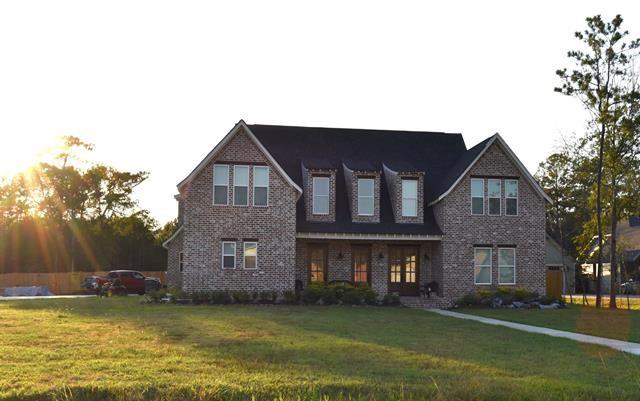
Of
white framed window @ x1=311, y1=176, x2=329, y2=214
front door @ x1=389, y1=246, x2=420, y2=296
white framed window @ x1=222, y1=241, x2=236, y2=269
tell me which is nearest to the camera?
white framed window @ x1=222, y1=241, x2=236, y2=269

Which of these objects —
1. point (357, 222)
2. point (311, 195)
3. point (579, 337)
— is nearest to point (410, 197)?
point (357, 222)

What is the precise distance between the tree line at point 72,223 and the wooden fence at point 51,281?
5771 millimetres

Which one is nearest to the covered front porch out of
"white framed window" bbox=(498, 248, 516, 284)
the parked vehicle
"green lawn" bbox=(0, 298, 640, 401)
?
"white framed window" bbox=(498, 248, 516, 284)

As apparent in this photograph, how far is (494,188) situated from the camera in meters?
30.0

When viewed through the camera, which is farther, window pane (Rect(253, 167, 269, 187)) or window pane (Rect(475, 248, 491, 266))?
window pane (Rect(475, 248, 491, 266))

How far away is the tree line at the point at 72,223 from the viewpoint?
52000mm

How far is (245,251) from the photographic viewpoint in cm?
2783

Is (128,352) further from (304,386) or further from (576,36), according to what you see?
(576,36)

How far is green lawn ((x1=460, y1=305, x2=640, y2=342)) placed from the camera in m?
18.6

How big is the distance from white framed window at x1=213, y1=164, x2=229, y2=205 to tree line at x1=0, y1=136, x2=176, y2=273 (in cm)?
2628

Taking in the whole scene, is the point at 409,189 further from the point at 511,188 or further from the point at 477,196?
the point at 511,188

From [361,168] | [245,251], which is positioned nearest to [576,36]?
[361,168]

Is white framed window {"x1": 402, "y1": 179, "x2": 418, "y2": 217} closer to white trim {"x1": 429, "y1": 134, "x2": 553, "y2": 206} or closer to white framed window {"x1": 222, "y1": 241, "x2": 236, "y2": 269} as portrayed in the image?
white trim {"x1": 429, "y1": 134, "x2": 553, "y2": 206}

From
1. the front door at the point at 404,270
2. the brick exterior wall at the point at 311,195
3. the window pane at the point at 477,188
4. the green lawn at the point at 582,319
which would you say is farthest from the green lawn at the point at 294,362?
the window pane at the point at 477,188
